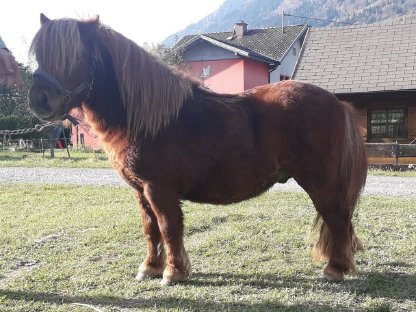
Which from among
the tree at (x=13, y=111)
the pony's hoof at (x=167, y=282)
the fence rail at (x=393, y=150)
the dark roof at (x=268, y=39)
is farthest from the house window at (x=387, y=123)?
the tree at (x=13, y=111)

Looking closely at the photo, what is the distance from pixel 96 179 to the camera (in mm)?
12906

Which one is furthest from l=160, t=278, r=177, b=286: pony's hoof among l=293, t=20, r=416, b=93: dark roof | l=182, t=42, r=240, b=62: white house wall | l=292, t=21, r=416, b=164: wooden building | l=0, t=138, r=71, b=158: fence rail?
l=182, t=42, r=240, b=62: white house wall

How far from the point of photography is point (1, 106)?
117ft

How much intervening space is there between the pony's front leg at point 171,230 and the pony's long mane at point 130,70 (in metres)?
0.52

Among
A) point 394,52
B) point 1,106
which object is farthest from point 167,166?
point 1,106

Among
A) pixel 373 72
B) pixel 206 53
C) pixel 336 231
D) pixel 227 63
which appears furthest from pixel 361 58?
pixel 336 231

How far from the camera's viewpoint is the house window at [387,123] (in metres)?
15.6

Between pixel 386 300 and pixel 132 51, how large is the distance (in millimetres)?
2848

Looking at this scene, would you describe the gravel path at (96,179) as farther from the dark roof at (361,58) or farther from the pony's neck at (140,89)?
the pony's neck at (140,89)

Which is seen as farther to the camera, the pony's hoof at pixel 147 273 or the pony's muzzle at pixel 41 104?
the pony's hoof at pixel 147 273

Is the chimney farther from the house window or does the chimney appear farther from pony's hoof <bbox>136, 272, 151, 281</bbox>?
pony's hoof <bbox>136, 272, 151, 281</bbox>

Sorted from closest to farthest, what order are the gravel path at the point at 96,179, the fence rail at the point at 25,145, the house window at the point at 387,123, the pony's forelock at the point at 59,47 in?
the pony's forelock at the point at 59,47 → the gravel path at the point at 96,179 → the house window at the point at 387,123 → the fence rail at the point at 25,145

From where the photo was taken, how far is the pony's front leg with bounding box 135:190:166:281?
4109 mm

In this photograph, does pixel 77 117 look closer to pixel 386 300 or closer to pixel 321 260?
pixel 321 260
